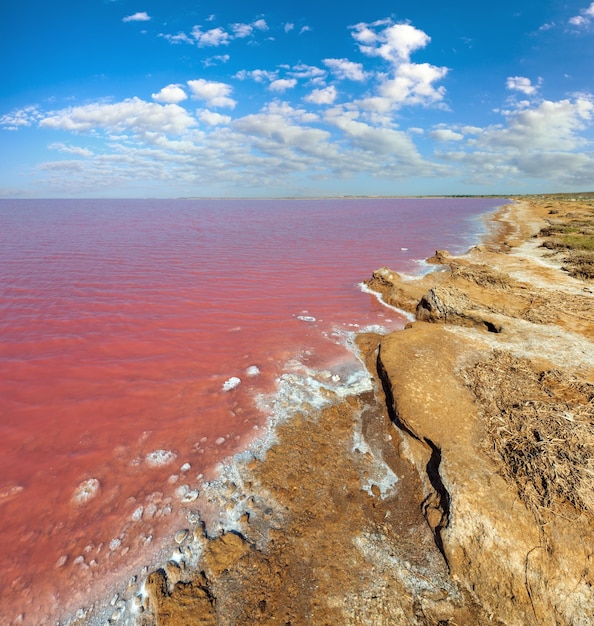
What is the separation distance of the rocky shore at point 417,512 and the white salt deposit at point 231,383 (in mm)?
1731

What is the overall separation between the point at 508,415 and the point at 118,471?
6.31 metres

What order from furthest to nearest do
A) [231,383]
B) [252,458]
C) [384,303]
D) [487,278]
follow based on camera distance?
1. [487,278]
2. [384,303]
3. [231,383]
4. [252,458]

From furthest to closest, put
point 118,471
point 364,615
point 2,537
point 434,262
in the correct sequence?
1. point 434,262
2. point 118,471
3. point 2,537
4. point 364,615

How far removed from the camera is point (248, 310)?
11.7 m

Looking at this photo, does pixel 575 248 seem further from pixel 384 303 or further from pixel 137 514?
pixel 137 514

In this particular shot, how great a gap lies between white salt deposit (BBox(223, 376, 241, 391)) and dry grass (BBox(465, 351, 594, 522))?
4.78 metres

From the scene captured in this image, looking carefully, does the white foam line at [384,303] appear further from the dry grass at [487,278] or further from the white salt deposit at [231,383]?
the white salt deposit at [231,383]

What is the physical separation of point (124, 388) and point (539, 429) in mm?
7704

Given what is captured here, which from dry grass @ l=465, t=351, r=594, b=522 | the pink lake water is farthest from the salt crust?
dry grass @ l=465, t=351, r=594, b=522

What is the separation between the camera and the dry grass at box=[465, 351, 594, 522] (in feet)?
13.3

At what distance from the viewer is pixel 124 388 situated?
7180mm

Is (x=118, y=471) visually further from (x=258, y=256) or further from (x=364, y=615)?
(x=258, y=256)

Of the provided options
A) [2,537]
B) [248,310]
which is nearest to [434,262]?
[248,310]

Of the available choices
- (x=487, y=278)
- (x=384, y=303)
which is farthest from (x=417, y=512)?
(x=487, y=278)
